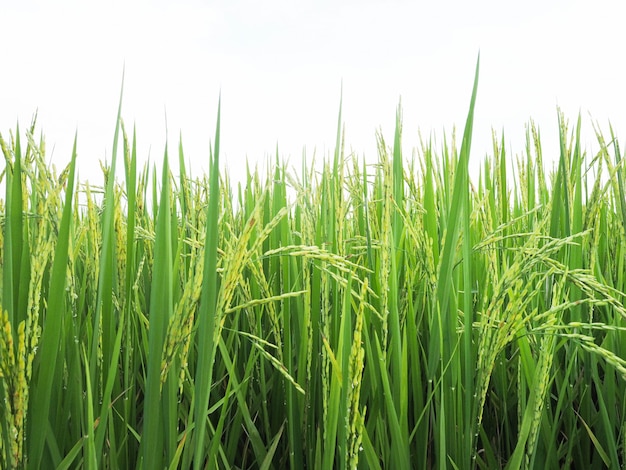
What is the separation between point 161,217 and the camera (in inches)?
31.6

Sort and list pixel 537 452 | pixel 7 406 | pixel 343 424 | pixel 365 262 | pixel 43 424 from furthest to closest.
→ pixel 365 262, pixel 537 452, pixel 343 424, pixel 43 424, pixel 7 406

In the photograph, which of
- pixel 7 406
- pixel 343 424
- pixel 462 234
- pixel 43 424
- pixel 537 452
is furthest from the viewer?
pixel 537 452

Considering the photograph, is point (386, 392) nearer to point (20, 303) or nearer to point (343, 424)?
point (343, 424)

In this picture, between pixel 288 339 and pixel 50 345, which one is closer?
pixel 50 345

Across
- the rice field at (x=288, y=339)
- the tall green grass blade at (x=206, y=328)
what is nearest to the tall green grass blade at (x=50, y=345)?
the rice field at (x=288, y=339)

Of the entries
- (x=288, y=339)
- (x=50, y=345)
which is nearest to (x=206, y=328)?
(x=50, y=345)

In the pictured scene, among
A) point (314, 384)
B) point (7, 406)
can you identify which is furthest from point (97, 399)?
point (314, 384)

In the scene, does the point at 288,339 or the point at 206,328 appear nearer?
the point at 206,328

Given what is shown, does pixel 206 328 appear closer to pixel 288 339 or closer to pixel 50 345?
pixel 50 345

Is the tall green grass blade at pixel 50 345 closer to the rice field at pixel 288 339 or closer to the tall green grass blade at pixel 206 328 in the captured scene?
the rice field at pixel 288 339

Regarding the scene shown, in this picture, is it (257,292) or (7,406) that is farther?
(257,292)

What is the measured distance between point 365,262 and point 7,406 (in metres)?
0.94

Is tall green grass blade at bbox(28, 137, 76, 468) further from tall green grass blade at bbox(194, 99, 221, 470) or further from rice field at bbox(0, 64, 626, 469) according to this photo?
tall green grass blade at bbox(194, 99, 221, 470)

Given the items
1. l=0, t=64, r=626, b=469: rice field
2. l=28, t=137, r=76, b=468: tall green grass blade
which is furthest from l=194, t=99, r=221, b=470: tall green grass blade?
l=28, t=137, r=76, b=468: tall green grass blade
